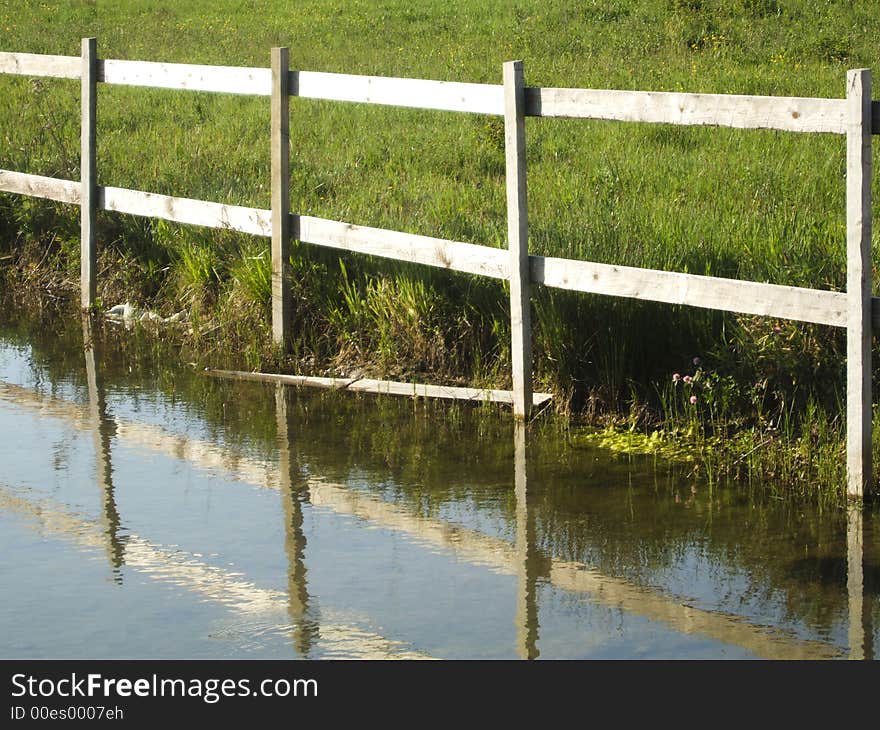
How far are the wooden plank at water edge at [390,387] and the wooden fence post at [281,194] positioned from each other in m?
0.37

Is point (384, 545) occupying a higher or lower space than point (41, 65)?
lower

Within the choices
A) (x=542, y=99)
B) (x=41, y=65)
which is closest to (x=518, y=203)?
(x=542, y=99)

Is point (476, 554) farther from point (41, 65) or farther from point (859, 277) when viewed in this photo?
point (41, 65)

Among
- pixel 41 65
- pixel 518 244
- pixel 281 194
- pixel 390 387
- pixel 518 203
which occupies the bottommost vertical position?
pixel 390 387

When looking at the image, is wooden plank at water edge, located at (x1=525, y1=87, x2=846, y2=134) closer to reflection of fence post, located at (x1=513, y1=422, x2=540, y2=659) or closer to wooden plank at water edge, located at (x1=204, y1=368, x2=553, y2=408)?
wooden plank at water edge, located at (x1=204, y1=368, x2=553, y2=408)

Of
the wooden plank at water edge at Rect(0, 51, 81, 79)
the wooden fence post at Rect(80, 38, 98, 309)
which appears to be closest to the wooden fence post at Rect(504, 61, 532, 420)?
the wooden fence post at Rect(80, 38, 98, 309)

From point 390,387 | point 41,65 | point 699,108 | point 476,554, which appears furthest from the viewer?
point 41,65

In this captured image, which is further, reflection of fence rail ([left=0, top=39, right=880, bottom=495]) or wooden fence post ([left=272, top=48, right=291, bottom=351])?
wooden fence post ([left=272, top=48, right=291, bottom=351])

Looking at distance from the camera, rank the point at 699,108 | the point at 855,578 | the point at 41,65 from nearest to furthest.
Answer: the point at 855,578 < the point at 699,108 < the point at 41,65

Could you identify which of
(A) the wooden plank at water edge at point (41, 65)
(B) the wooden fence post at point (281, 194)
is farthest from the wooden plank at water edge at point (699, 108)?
(A) the wooden plank at water edge at point (41, 65)

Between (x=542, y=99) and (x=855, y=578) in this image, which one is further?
(x=542, y=99)

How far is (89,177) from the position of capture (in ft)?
34.6

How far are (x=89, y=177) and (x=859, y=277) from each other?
20.8 ft

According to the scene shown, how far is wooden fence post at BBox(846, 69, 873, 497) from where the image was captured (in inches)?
243
